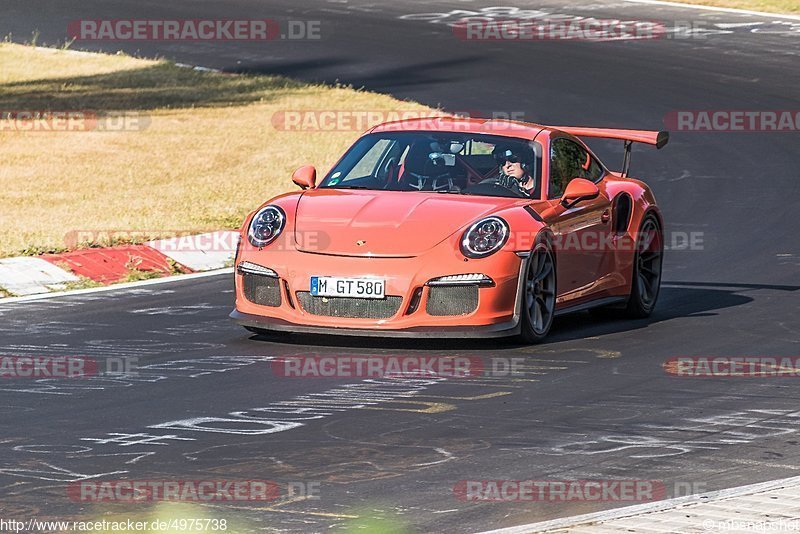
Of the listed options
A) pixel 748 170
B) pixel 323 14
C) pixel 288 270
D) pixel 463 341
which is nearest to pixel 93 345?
pixel 288 270

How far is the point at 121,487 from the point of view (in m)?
7.04

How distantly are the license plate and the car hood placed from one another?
0.17 meters

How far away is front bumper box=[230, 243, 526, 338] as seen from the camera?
10.4 meters

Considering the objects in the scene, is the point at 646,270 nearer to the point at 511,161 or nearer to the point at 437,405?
the point at 511,161

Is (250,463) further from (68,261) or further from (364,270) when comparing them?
(68,261)

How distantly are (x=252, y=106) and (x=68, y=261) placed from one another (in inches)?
432

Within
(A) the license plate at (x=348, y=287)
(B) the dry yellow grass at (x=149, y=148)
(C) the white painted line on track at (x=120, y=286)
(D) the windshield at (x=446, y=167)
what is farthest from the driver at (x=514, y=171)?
(B) the dry yellow grass at (x=149, y=148)

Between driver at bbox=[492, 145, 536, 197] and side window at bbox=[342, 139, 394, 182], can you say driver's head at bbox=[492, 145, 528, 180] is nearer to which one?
driver at bbox=[492, 145, 536, 197]

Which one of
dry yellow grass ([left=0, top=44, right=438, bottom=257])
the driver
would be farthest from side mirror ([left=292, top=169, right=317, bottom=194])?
dry yellow grass ([left=0, top=44, right=438, bottom=257])

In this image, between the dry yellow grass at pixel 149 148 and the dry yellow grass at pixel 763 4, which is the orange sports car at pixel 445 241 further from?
the dry yellow grass at pixel 763 4

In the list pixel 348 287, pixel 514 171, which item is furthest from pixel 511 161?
pixel 348 287

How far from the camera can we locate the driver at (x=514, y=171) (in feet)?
37.4

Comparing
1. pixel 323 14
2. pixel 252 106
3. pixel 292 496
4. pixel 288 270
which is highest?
pixel 323 14

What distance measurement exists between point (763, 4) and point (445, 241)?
24865 millimetres
